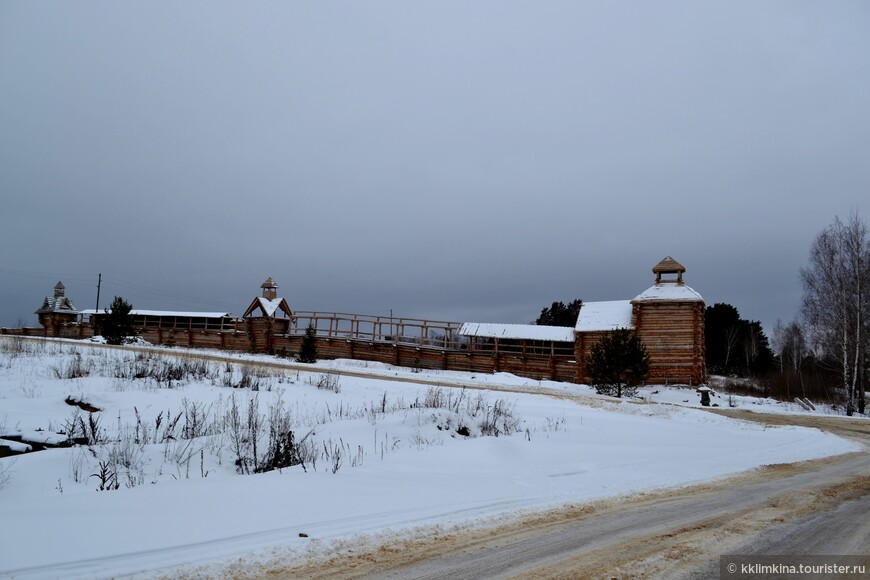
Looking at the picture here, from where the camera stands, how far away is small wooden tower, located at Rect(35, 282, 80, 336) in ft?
177

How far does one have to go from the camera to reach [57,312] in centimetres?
5544

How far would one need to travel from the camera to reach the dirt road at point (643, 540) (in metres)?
→ 4.68

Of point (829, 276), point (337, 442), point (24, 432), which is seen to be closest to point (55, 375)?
point (24, 432)

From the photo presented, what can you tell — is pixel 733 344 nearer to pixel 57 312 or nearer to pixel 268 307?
pixel 268 307

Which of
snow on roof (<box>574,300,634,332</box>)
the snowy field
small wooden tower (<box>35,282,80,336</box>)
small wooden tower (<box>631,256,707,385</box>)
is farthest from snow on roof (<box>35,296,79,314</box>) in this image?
small wooden tower (<box>631,256,707,385</box>)

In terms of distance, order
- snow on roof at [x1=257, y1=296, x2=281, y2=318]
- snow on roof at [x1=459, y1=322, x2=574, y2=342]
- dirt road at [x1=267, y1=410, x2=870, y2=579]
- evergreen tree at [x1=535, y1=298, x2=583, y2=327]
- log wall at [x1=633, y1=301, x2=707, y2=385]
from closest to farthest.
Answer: dirt road at [x1=267, y1=410, x2=870, y2=579]
log wall at [x1=633, y1=301, x2=707, y2=385]
snow on roof at [x1=459, y1=322, x2=574, y2=342]
snow on roof at [x1=257, y1=296, x2=281, y2=318]
evergreen tree at [x1=535, y1=298, x2=583, y2=327]

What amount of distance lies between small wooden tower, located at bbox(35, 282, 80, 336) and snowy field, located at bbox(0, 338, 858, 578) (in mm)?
46174

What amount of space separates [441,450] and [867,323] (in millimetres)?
30875

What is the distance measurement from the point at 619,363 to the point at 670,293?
12.3 meters

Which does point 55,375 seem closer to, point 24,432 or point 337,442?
point 24,432

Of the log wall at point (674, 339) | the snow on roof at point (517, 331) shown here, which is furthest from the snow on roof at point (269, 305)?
the log wall at point (674, 339)

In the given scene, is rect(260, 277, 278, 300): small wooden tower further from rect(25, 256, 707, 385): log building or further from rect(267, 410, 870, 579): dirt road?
rect(267, 410, 870, 579): dirt road

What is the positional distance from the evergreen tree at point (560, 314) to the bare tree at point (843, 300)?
3200cm

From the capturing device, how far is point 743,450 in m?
11.8
